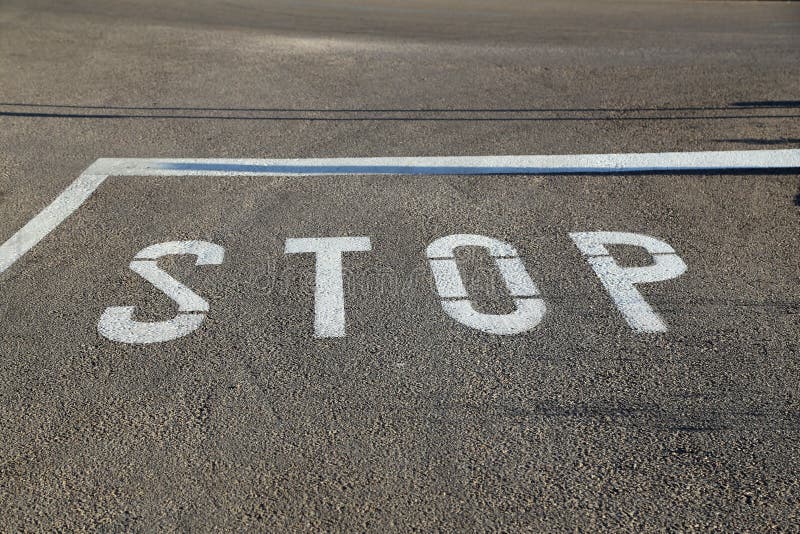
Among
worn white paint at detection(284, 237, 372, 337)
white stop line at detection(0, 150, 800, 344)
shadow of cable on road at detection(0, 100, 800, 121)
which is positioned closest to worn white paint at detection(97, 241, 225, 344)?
white stop line at detection(0, 150, 800, 344)

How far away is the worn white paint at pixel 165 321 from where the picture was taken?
592 cm

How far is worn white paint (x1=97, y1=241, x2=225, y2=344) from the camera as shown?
5918 mm

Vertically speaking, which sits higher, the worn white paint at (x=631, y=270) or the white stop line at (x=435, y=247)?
the worn white paint at (x=631, y=270)

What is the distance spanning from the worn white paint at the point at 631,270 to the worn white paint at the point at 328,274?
170 cm

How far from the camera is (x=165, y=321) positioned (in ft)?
19.9

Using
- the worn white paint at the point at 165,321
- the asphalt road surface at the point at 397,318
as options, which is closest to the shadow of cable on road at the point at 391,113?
the asphalt road surface at the point at 397,318

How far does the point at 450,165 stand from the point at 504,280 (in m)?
2.65

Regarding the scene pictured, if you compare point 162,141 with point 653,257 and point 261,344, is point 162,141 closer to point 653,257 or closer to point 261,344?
point 261,344

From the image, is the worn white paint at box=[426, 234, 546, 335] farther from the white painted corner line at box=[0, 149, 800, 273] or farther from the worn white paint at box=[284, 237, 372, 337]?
the white painted corner line at box=[0, 149, 800, 273]

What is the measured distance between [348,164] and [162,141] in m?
2.08

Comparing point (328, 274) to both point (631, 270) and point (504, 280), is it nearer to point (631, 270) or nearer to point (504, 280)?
point (504, 280)

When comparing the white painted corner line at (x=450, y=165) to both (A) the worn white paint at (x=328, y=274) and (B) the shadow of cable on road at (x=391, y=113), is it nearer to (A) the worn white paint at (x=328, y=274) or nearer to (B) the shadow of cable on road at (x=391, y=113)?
(B) the shadow of cable on road at (x=391, y=113)

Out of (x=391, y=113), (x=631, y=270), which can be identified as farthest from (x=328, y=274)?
(x=391, y=113)

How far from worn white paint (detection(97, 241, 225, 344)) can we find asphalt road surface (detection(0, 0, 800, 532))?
24 mm
